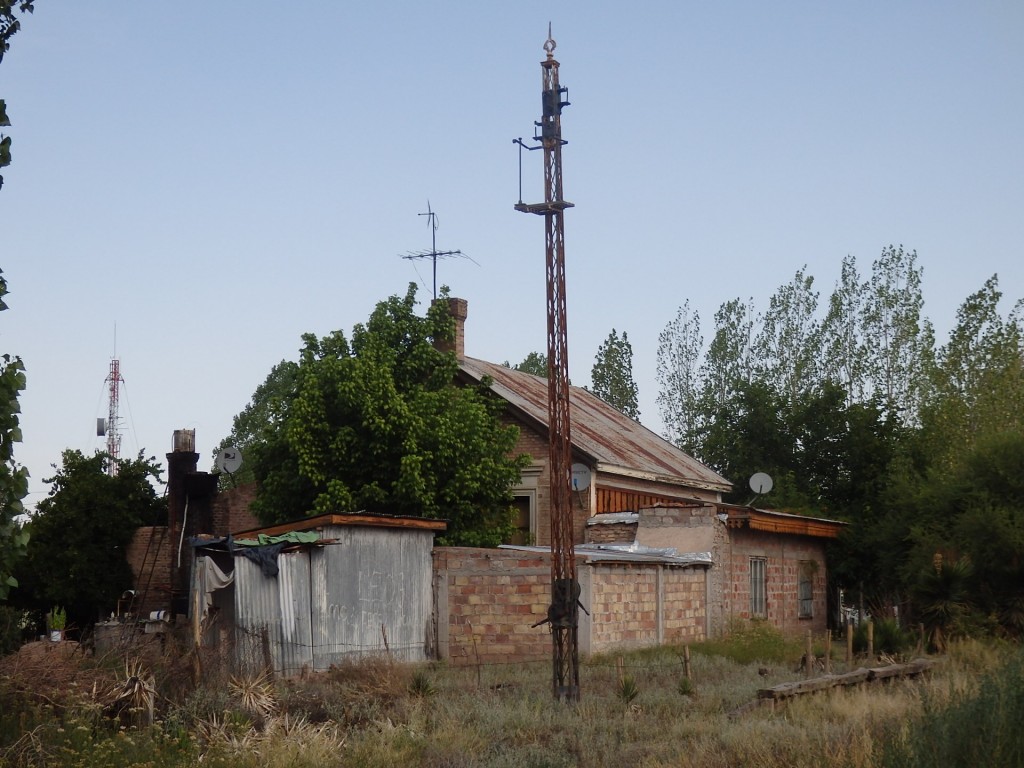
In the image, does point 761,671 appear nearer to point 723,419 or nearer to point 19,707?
point 19,707

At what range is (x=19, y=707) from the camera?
12602 mm

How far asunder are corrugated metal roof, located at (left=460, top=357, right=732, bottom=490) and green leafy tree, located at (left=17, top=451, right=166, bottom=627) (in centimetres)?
893

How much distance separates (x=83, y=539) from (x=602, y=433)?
12829 millimetres

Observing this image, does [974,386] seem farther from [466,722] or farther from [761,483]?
[466,722]

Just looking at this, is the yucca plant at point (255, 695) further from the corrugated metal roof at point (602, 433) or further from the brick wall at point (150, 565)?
the brick wall at point (150, 565)

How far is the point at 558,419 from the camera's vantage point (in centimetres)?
1609

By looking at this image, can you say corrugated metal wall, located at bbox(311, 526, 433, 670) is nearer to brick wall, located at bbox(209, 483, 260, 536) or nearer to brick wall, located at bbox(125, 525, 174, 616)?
brick wall, located at bbox(209, 483, 260, 536)

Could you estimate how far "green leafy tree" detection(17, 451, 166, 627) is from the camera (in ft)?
94.2

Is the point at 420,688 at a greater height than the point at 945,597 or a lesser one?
lesser

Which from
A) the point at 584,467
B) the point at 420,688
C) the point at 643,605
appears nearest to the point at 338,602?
the point at 420,688

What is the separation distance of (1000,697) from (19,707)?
931 centimetres

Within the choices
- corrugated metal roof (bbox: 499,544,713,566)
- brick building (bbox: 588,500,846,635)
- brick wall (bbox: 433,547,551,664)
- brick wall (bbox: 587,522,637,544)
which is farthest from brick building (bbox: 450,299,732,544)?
brick wall (bbox: 433,547,551,664)

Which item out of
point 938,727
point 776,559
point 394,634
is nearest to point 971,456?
point 776,559

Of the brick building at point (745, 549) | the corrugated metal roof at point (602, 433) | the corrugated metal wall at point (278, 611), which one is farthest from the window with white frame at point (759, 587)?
the corrugated metal wall at point (278, 611)
